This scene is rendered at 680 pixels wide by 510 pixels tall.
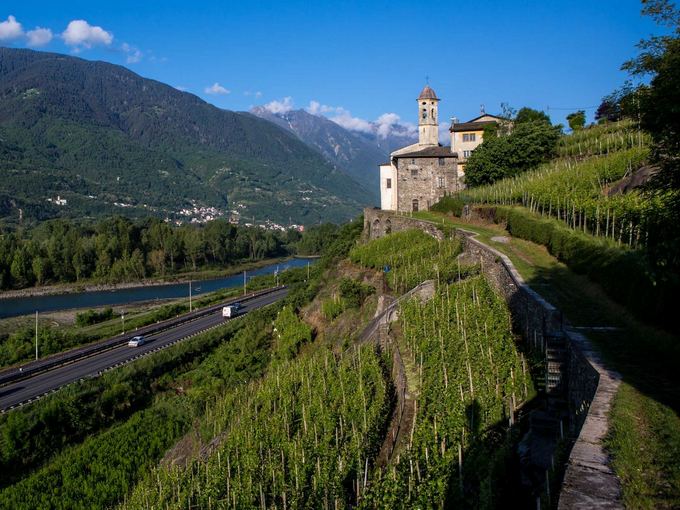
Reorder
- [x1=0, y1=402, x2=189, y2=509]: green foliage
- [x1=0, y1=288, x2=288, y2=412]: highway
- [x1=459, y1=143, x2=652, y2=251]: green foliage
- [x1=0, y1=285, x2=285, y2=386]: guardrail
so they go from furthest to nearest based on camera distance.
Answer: [x1=0, y1=285, x2=285, y2=386]: guardrail → [x1=0, y1=288, x2=288, y2=412]: highway → [x1=0, y1=402, x2=189, y2=509]: green foliage → [x1=459, y1=143, x2=652, y2=251]: green foliage

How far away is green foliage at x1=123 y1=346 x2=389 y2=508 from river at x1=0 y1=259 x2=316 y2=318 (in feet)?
232

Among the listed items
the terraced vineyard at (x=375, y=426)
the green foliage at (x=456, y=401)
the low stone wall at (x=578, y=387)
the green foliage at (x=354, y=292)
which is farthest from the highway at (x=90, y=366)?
the low stone wall at (x=578, y=387)

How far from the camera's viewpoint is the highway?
3556 cm

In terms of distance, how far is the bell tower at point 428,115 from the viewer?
53062mm

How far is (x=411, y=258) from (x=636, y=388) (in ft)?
77.6

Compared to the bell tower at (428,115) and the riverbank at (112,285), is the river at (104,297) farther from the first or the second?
the bell tower at (428,115)

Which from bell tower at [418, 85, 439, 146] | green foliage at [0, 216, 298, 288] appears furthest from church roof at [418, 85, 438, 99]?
green foliage at [0, 216, 298, 288]

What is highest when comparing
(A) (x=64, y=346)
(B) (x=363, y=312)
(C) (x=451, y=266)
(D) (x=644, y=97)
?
(D) (x=644, y=97)

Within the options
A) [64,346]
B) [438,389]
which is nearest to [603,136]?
[438,389]

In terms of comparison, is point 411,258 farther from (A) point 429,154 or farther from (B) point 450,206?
(A) point 429,154

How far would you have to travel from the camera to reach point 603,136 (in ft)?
144

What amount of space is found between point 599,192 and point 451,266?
8.21m

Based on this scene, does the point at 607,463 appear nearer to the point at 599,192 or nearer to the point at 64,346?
the point at 599,192

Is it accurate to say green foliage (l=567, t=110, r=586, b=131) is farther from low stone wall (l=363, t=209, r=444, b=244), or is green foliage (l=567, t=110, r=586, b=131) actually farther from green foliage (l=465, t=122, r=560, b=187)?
low stone wall (l=363, t=209, r=444, b=244)
